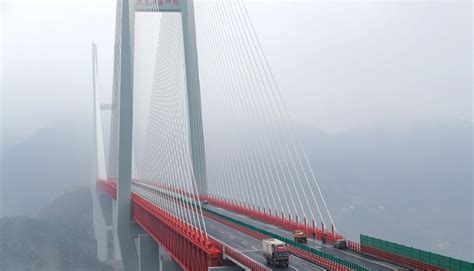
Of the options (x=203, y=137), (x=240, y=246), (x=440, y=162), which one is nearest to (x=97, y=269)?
(x=203, y=137)

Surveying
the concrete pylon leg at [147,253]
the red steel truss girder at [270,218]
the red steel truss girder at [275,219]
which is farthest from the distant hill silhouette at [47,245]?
the concrete pylon leg at [147,253]

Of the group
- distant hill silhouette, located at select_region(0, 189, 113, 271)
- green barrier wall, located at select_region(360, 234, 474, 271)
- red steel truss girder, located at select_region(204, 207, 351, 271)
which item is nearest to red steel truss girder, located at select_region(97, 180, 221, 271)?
red steel truss girder, located at select_region(204, 207, 351, 271)

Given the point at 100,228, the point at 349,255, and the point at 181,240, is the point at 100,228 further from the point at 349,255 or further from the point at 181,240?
the point at 349,255

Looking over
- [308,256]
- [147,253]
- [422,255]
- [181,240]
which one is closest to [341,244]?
[308,256]

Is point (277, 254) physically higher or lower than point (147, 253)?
higher

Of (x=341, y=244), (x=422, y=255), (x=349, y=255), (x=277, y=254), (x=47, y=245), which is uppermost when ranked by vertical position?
(x=277, y=254)

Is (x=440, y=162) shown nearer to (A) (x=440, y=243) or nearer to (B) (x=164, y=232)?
(A) (x=440, y=243)

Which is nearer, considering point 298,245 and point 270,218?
point 298,245
